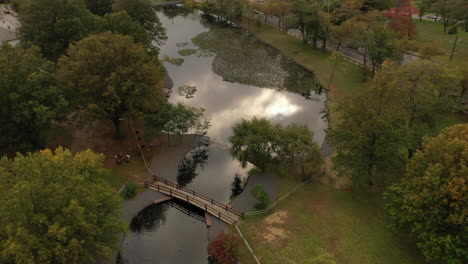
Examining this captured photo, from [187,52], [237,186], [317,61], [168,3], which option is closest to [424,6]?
[317,61]

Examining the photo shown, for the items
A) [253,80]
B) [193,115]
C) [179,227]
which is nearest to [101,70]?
[193,115]

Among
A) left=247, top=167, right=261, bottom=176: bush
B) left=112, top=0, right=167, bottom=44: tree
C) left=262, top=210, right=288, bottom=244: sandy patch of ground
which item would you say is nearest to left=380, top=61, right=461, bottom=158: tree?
left=262, top=210, right=288, bottom=244: sandy patch of ground

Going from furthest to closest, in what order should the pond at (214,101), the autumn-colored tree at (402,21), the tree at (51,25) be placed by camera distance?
the autumn-colored tree at (402,21) → the tree at (51,25) → the pond at (214,101)

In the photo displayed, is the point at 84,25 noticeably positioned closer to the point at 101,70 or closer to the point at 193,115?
the point at 101,70

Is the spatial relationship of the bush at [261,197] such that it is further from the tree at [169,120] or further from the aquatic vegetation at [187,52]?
the aquatic vegetation at [187,52]

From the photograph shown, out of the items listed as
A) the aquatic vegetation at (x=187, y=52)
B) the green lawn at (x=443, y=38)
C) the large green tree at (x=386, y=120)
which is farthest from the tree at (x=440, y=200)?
the aquatic vegetation at (x=187, y=52)

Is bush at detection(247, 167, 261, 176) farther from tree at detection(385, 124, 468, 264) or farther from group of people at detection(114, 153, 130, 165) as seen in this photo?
tree at detection(385, 124, 468, 264)

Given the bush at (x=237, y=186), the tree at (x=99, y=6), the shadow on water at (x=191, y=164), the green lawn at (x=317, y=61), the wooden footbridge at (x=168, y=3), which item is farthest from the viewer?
the wooden footbridge at (x=168, y=3)
